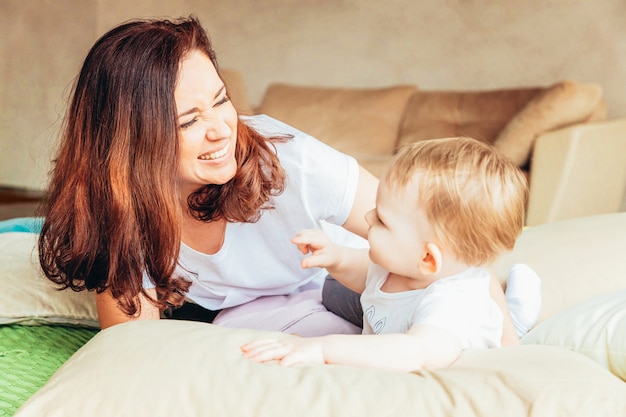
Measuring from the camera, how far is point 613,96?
525 centimetres

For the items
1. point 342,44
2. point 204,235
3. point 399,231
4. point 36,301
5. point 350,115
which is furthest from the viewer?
point 342,44

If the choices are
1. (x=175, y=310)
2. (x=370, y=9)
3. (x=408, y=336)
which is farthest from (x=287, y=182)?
(x=370, y=9)

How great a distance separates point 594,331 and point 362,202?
0.63 meters

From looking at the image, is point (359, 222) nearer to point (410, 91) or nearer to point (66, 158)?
point (66, 158)

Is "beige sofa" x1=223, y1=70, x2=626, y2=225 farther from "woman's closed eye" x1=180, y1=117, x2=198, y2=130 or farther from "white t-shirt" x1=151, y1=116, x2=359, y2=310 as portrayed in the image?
"woman's closed eye" x1=180, y1=117, x2=198, y2=130

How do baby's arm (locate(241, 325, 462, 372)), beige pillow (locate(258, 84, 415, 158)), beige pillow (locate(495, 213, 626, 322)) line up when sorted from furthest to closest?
beige pillow (locate(258, 84, 415, 158))
beige pillow (locate(495, 213, 626, 322))
baby's arm (locate(241, 325, 462, 372))

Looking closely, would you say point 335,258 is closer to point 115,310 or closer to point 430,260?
point 430,260

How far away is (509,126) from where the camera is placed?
4.41 meters

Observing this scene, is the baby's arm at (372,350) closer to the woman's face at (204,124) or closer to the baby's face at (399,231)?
the baby's face at (399,231)

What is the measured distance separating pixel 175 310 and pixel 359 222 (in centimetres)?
57

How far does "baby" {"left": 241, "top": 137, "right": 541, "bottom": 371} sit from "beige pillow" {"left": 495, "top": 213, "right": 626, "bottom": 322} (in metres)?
0.40

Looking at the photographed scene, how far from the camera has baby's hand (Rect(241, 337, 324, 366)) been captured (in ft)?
4.32

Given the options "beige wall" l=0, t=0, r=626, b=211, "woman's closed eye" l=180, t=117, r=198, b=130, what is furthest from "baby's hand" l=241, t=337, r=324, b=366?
"beige wall" l=0, t=0, r=626, b=211

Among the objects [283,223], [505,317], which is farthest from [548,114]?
[505,317]
